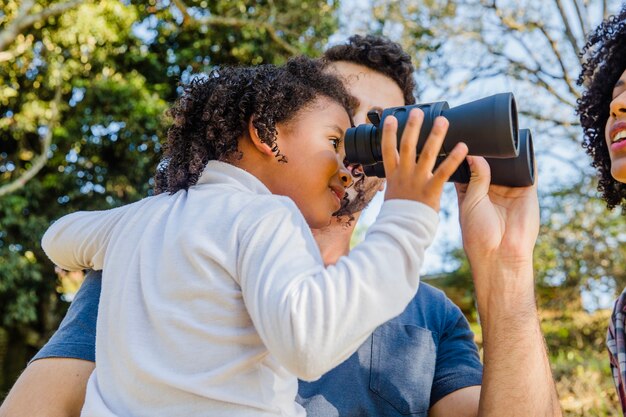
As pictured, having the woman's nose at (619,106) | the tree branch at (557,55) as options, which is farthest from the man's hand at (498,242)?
the tree branch at (557,55)

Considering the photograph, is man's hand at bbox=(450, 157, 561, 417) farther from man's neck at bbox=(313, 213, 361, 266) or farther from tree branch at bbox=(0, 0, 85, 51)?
tree branch at bbox=(0, 0, 85, 51)

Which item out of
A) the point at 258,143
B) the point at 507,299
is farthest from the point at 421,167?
the point at 507,299

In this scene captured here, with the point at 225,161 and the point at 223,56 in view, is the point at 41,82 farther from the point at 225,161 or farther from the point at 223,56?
the point at 225,161

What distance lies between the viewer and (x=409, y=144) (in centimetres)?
113

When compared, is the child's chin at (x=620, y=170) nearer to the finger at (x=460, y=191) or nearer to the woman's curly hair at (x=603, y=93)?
the woman's curly hair at (x=603, y=93)

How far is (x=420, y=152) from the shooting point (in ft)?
3.89

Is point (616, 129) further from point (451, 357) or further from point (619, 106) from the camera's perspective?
point (451, 357)

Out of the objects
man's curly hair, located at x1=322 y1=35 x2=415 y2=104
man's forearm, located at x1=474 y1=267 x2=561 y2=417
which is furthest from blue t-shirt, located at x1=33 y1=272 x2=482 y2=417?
man's curly hair, located at x1=322 y1=35 x2=415 y2=104

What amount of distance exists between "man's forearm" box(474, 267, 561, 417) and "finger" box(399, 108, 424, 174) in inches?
27.4

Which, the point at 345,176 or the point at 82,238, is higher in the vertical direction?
the point at 345,176

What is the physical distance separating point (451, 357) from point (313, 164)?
82 cm

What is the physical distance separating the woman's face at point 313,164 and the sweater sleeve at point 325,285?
0.39 m

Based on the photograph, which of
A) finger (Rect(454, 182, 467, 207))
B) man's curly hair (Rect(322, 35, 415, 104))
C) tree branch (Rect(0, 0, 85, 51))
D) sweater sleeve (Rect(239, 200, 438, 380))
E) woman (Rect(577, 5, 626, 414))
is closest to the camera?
sweater sleeve (Rect(239, 200, 438, 380))

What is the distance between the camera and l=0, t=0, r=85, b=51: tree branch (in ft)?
29.8
